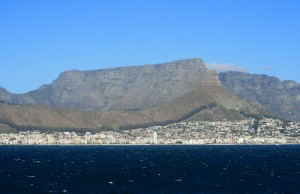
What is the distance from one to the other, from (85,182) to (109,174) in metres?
26.7

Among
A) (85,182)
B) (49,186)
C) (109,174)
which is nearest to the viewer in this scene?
(49,186)

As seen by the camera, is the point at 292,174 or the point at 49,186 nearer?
the point at 49,186

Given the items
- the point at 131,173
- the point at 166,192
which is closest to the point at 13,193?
the point at 166,192

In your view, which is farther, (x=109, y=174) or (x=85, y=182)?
(x=109, y=174)

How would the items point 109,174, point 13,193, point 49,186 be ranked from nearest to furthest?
point 13,193 < point 49,186 < point 109,174

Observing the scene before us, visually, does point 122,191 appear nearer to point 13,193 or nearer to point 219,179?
point 13,193

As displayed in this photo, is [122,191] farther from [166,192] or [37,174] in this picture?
[37,174]

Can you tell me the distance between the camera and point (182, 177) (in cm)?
17138

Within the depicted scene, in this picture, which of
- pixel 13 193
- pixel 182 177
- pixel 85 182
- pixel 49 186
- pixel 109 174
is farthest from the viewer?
pixel 109 174

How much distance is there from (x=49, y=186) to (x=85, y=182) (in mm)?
13004

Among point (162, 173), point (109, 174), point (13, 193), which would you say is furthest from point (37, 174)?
point (13, 193)

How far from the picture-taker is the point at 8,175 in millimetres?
176375

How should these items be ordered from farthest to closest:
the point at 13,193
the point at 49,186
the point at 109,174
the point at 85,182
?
1. the point at 109,174
2. the point at 85,182
3. the point at 49,186
4. the point at 13,193

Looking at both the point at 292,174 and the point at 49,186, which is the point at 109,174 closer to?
the point at 49,186
